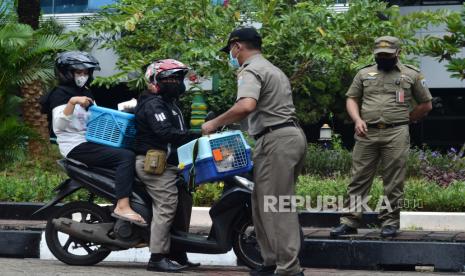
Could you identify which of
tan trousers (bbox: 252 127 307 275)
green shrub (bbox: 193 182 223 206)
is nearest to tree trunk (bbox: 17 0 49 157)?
green shrub (bbox: 193 182 223 206)

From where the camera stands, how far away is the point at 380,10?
1330 centimetres

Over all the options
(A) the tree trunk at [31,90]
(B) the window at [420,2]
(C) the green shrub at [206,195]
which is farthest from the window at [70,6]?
(C) the green shrub at [206,195]

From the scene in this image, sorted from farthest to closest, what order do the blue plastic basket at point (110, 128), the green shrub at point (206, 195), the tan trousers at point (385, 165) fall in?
the green shrub at point (206, 195), the tan trousers at point (385, 165), the blue plastic basket at point (110, 128)

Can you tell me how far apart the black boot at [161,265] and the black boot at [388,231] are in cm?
195

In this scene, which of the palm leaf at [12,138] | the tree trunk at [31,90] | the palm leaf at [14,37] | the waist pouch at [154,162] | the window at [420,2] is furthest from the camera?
the window at [420,2]

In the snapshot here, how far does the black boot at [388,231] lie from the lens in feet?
26.2

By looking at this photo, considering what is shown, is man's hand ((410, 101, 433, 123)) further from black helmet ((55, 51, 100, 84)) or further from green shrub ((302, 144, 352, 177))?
green shrub ((302, 144, 352, 177))

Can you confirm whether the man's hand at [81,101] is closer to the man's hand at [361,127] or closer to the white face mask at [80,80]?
the white face mask at [80,80]

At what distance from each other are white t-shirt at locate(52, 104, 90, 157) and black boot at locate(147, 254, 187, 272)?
117cm

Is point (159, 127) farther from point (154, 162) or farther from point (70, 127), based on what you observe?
point (70, 127)

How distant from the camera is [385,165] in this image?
8.07 m

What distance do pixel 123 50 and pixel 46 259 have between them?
6.33 metres

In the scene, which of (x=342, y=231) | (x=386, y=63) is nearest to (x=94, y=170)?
(x=342, y=231)

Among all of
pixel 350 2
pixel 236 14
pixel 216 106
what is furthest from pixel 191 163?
pixel 216 106
